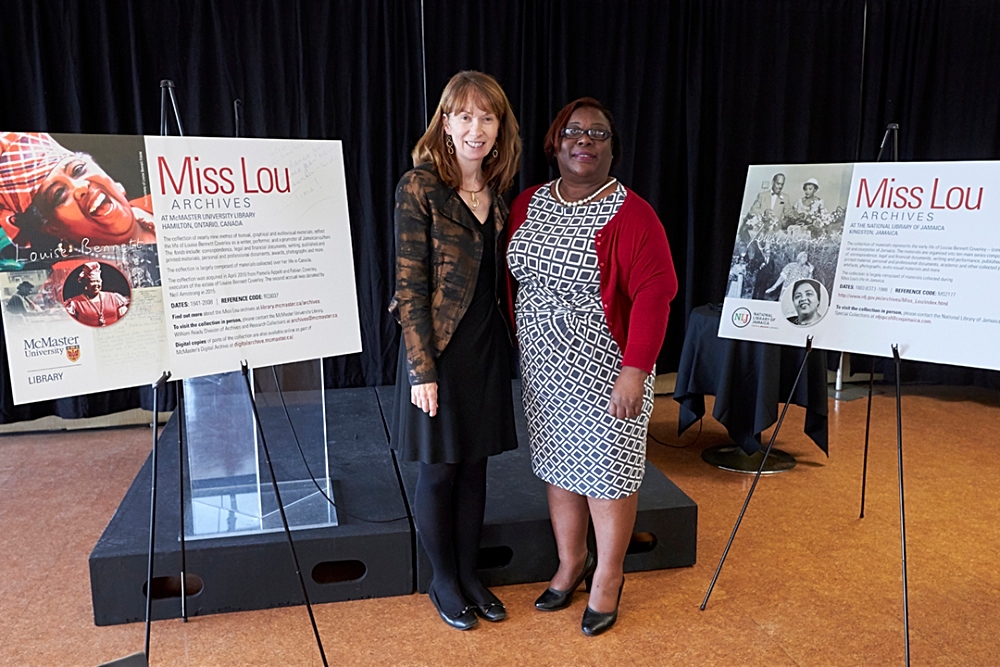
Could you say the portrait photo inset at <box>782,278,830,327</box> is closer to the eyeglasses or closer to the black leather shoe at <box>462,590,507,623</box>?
the eyeglasses

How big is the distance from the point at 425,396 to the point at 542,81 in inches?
109

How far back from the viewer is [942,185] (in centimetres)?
196

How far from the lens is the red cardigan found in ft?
6.13

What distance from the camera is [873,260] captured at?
6.75 ft

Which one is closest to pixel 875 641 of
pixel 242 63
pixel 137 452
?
pixel 137 452

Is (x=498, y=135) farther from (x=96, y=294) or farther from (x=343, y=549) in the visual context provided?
(x=343, y=549)

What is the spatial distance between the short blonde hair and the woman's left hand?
559mm

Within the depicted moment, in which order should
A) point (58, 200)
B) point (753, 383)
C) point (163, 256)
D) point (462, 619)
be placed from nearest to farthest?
point (58, 200) < point (163, 256) < point (462, 619) < point (753, 383)

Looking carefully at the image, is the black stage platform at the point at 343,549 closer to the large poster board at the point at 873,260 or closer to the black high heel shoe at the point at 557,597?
the black high heel shoe at the point at 557,597

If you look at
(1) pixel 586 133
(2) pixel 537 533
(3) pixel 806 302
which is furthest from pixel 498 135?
(2) pixel 537 533

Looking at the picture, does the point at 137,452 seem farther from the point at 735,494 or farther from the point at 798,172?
the point at 798,172

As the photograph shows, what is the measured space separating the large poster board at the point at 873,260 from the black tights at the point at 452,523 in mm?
858

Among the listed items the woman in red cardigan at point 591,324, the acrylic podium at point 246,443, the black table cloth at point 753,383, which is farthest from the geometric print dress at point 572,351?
the black table cloth at point 753,383

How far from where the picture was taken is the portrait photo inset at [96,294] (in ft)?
5.28
